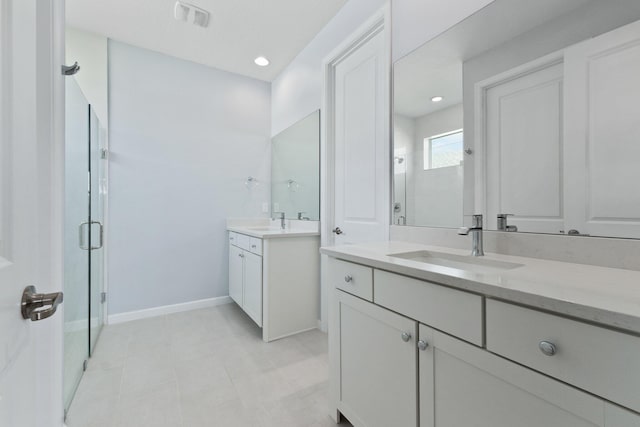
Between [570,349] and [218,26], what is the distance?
10.0 feet

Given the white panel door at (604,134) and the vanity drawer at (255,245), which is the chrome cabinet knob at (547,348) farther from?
the vanity drawer at (255,245)

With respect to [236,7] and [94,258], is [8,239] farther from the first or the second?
[236,7]

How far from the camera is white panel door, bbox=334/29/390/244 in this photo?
73.1 inches

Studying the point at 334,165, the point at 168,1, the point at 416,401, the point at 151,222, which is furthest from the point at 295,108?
the point at 416,401

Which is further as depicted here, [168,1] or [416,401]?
[168,1]

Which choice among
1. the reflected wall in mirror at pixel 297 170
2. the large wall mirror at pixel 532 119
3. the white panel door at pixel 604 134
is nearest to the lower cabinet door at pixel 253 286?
the reflected wall in mirror at pixel 297 170

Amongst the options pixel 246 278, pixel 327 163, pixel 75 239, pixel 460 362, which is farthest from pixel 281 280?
pixel 460 362

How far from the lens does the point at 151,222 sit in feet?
9.20

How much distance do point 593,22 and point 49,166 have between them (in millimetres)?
1890

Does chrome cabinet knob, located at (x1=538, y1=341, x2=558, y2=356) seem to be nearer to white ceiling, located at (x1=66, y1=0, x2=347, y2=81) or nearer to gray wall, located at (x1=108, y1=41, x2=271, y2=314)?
white ceiling, located at (x1=66, y1=0, x2=347, y2=81)

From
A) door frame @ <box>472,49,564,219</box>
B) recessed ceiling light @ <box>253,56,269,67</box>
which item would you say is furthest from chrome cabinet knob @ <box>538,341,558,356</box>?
recessed ceiling light @ <box>253,56,269,67</box>

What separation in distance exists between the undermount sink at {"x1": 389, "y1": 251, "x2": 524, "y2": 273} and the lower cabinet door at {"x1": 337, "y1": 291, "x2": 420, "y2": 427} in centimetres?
30

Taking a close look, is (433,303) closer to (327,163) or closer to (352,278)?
(352,278)

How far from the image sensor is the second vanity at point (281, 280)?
2227mm
